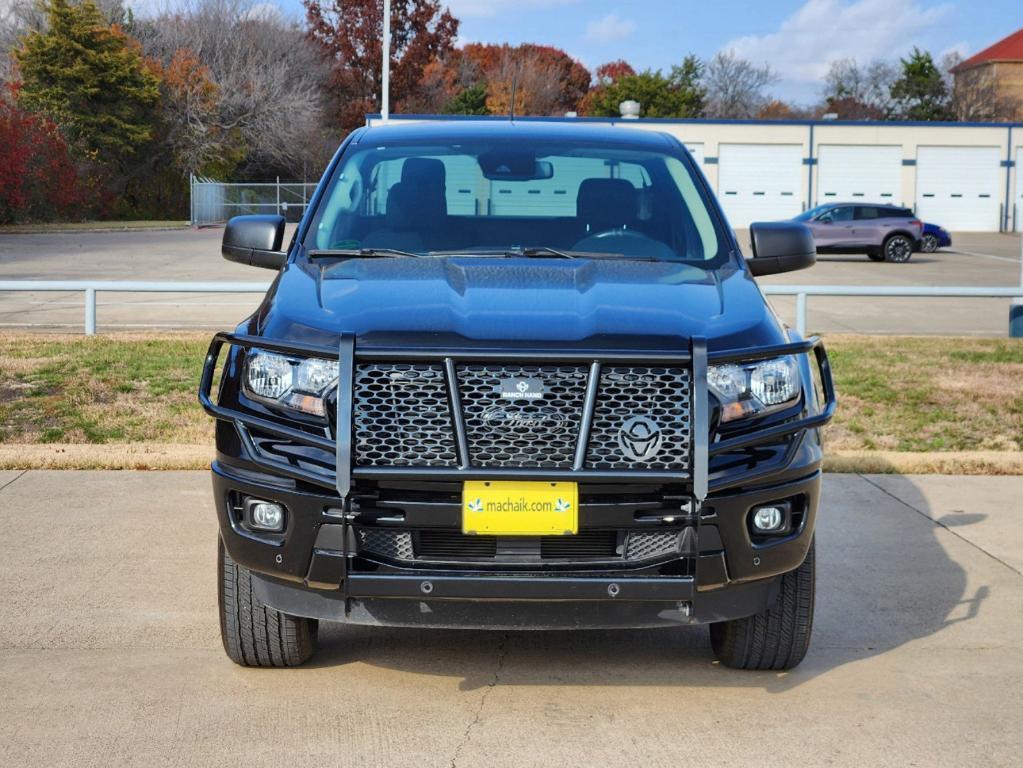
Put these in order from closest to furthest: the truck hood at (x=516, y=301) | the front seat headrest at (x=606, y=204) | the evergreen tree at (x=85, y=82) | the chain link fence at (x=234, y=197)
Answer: the truck hood at (x=516, y=301) < the front seat headrest at (x=606, y=204) < the evergreen tree at (x=85, y=82) < the chain link fence at (x=234, y=197)

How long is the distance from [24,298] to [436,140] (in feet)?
48.7

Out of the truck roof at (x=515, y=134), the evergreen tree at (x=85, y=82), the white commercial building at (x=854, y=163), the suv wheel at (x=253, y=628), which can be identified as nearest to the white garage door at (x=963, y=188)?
the white commercial building at (x=854, y=163)

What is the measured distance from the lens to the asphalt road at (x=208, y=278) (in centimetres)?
1630

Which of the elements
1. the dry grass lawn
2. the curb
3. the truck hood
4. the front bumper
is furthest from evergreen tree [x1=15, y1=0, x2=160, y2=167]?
the front bumper

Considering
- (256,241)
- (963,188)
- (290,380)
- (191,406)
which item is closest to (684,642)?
(290,380)

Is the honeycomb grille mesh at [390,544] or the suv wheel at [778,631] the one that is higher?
the honeycomb grille mesh at [390,544]

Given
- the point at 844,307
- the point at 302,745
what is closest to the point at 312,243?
the point at 302,745

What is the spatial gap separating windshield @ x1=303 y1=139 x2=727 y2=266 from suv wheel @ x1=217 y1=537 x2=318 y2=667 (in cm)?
130

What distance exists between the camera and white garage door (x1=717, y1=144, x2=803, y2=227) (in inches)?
2016

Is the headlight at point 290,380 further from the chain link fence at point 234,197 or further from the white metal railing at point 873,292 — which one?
the chain link fence at point 234,197

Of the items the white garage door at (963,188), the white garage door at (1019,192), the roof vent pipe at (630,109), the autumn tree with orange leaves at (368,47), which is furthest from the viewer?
the autumn tree with orange leaves at (368,47)

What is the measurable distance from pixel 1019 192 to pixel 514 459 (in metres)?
52.8

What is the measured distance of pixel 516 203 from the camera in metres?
5.29

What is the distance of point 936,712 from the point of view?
4.18m
